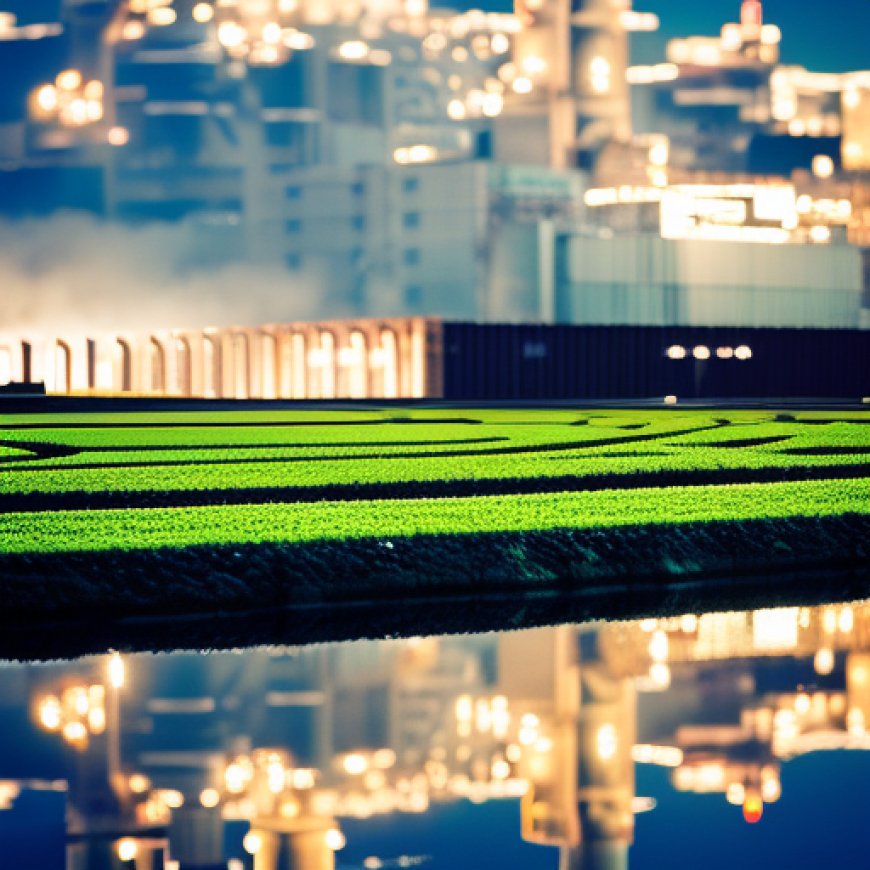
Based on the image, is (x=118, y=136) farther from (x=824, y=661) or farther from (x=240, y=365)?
(x=824, y=661)

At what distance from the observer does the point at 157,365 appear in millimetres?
56906

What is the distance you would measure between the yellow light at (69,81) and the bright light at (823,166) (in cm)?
4545

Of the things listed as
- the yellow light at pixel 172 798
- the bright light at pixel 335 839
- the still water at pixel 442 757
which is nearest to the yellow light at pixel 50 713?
the still water at pixel 442 757

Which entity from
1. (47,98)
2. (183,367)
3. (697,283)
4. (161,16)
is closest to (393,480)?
(183,367)

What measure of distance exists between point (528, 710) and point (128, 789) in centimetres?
192

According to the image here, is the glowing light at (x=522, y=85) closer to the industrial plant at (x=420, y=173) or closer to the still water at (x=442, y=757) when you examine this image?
the industrial plant at (x=420, y=173)

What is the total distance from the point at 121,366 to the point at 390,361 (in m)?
11.1

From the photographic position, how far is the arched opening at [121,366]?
185 feet

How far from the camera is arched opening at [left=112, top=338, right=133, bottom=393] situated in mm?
56438

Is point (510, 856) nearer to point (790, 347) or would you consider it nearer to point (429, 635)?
point (429, 635)

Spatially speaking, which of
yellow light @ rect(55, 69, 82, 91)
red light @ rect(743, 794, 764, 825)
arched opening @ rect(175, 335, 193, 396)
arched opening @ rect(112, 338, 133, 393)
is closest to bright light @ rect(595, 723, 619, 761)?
red light @ rect(743, 794, 764, 825)

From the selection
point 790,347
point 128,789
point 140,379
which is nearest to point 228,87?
point 140,379

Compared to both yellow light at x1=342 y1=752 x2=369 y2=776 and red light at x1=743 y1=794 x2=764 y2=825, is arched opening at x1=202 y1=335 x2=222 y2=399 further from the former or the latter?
red light at x1=743 y1=794 x2=764 y2=825

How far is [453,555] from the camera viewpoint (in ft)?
35.9
